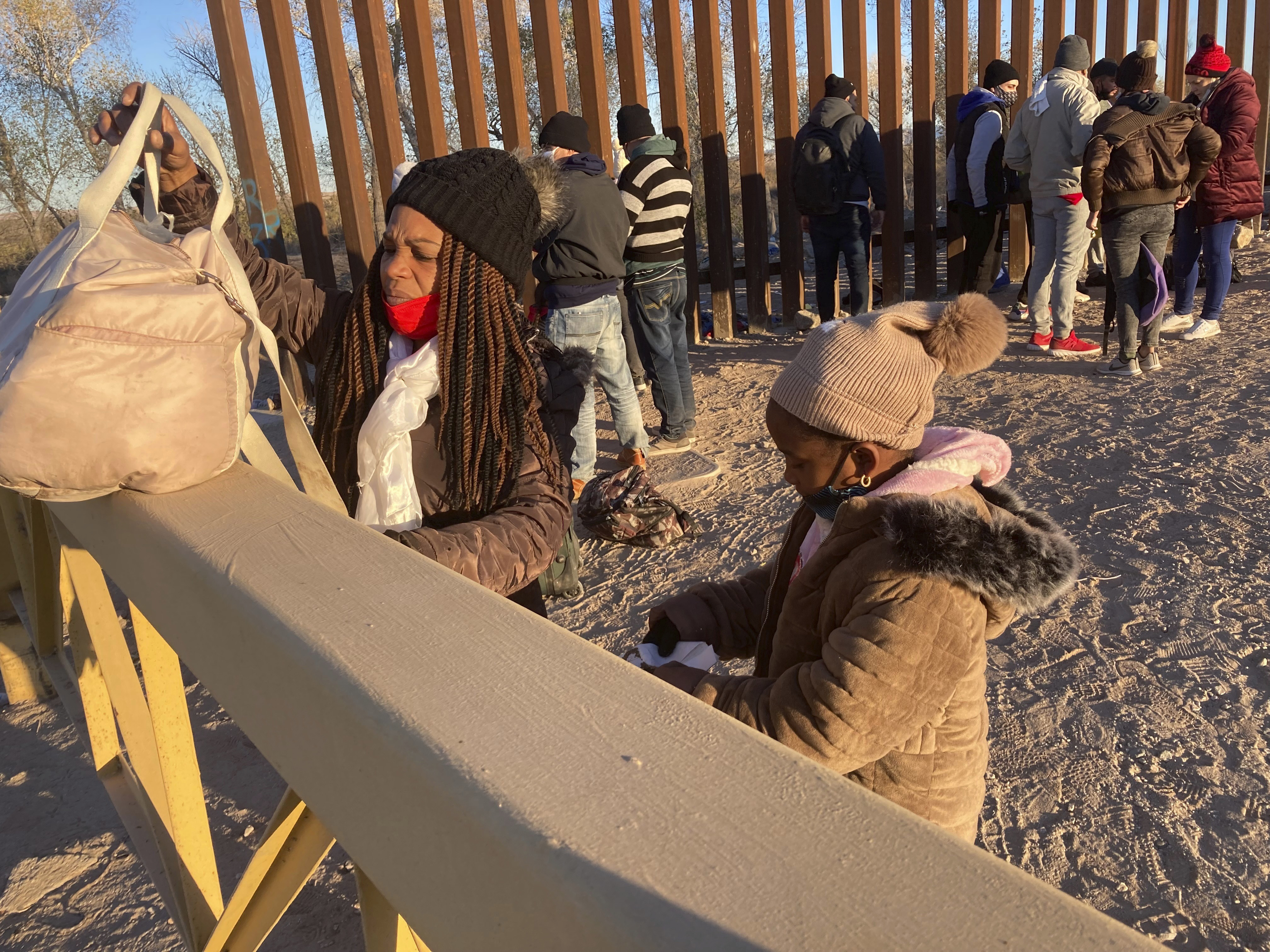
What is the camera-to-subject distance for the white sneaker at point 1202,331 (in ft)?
21.7

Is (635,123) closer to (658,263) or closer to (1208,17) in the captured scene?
(658,263)

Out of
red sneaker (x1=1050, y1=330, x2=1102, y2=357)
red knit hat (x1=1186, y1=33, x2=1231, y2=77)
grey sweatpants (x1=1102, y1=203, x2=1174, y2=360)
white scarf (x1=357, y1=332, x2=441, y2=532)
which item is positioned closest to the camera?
white scarf (x1=357, y1=332, x2=441, y2=532)

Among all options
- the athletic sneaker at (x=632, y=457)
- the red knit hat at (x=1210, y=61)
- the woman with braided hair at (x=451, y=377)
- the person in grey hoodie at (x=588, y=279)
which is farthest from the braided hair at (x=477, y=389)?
the red knit hat at (x=1210, y=61)

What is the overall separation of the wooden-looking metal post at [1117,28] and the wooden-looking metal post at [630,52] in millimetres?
4468

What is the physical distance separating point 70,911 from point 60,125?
64.3 feet

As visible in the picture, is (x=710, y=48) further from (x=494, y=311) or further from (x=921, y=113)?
(x=494, y=311)

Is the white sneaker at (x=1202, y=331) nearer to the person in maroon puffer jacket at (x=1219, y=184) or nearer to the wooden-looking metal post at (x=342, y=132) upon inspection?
the person in maroon puffer jacket at (x=1219, y=184)

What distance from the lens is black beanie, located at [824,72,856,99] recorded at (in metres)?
6.96

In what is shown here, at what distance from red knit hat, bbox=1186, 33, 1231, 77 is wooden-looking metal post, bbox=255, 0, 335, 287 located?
6.27 m

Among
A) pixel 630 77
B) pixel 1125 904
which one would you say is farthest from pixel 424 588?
pixel 630 77

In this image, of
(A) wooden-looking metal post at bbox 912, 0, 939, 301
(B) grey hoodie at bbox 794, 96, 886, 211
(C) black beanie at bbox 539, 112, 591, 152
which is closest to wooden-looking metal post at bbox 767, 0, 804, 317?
(B) grey hoodie at bbox 794, 96, 886, 211

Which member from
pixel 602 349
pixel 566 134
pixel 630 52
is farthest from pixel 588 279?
pixel 630 52

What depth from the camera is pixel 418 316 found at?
2.13m

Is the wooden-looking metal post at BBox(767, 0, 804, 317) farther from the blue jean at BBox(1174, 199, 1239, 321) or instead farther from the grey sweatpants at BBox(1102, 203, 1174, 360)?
the blue jean at BBox(1174, 199, 1239, 321)
